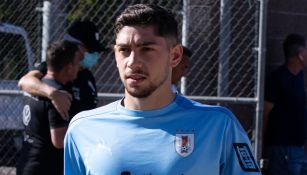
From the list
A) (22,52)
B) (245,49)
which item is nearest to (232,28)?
(245,49)

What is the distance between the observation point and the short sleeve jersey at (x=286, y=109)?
6.16 m

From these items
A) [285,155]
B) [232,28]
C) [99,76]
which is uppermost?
[232,28]

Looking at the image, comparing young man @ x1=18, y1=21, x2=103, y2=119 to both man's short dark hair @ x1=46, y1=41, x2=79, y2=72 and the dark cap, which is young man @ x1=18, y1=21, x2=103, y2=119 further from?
man's short dark hair @ x1=46, y1=41, x2=79, y2=72

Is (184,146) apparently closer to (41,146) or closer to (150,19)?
(150,19)

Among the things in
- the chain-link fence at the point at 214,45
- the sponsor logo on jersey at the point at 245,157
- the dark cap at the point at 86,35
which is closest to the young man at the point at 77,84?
the dark cap at the point at 86,35

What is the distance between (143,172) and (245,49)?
12.5 ft

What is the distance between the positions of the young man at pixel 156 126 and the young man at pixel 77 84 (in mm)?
2122

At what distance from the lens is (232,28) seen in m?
6.10

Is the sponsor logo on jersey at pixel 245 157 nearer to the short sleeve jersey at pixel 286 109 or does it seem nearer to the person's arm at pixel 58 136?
the person's arm at pixel 58 136

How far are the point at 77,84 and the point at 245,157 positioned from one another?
2.69 metres

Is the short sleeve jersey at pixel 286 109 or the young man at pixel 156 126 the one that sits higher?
the young man at pixel 156 126

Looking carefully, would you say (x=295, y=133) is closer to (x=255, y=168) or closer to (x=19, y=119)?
(x=19, y=119)

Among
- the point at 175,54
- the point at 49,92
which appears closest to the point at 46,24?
the point at 49,92

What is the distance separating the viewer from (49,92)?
187 inches
